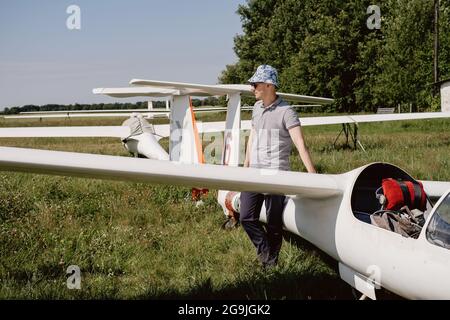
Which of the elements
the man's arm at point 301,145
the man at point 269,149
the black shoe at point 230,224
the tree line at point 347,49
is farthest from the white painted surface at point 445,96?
the man's arm at point 301,145

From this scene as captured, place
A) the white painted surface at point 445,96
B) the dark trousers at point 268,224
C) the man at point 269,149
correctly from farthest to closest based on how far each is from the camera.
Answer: the white painted surface at point 445,96
the dark trousers at point 268,224
the man at point 269,149

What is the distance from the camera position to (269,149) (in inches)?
174

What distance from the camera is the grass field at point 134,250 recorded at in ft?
13.1

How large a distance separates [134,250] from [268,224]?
1540 millimetres

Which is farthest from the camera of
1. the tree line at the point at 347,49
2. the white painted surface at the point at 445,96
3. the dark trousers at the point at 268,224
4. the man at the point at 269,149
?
the tree line at the point at 347,49

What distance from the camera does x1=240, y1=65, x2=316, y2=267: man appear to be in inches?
170

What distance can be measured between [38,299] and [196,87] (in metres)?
4.09

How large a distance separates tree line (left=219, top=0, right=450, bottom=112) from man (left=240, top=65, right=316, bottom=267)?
1178 inches

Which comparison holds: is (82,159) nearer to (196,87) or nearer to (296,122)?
(296,122)

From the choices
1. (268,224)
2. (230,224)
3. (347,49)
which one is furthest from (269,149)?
(347,49)

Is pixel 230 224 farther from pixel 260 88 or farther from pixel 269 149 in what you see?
pixel 260 88

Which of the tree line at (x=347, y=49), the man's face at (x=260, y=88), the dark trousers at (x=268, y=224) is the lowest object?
the dark trousers at (x=268, y=224)

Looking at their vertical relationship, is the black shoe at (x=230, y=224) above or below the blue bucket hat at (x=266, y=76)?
below
